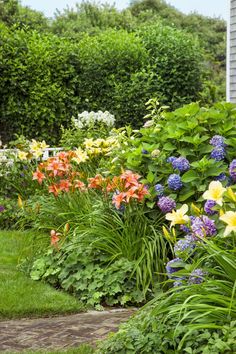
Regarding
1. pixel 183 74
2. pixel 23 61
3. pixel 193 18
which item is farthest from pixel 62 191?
pixel 193 18

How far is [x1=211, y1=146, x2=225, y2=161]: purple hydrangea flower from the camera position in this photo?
554cm

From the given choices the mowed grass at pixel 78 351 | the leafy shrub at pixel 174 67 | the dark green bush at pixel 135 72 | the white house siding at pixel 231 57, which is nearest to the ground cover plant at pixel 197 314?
the mowed grass at pixel 78 351

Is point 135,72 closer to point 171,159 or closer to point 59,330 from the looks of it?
point 171,159

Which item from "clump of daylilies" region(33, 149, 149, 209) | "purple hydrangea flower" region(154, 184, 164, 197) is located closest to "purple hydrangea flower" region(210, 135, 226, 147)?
"purple hydrangea flower" region(154, 184, 164, 197)

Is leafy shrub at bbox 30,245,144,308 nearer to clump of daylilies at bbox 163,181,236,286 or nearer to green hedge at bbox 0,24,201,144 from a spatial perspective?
clump of daylilies at bbox 163,181,236,286

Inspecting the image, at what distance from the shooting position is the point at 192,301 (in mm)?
3730

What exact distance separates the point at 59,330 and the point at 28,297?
0.88 m

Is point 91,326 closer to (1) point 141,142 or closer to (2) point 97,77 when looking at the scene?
(1) point 141,142

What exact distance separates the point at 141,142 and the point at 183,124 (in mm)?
587

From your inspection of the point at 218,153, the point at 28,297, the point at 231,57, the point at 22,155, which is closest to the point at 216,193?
the point at 218,153

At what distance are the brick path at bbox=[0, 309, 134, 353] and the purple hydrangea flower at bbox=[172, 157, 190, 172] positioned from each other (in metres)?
1.21

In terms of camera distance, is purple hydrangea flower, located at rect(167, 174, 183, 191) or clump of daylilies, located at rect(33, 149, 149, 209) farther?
clump of daylilies, located at rect(33, 149, 149, 209)

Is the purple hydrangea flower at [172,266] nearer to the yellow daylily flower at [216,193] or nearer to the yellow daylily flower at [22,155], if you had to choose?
the yellow daylily flower at [216,193]

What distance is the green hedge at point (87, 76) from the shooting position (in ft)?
37.9
